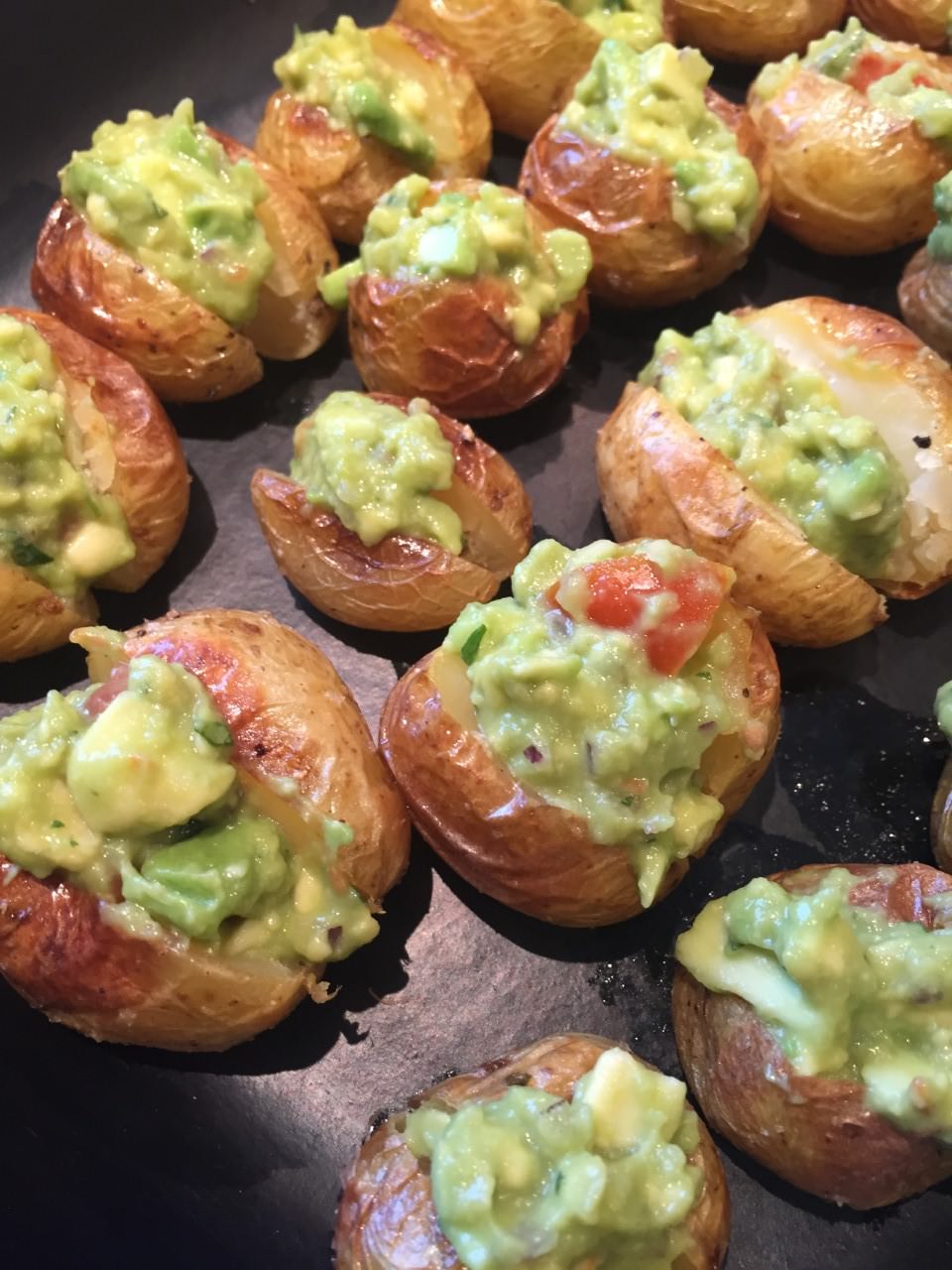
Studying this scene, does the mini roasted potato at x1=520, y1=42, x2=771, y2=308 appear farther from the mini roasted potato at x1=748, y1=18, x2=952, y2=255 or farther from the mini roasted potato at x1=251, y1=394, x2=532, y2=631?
the mini roasted potato at x1=251, y1=394, x2=532, y2=631

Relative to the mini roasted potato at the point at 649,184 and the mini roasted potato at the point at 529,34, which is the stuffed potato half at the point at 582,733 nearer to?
the mini roasted potato at the point at 649,184

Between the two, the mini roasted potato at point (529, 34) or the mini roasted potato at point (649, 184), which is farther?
the mini roasted potato at point (529, 34)

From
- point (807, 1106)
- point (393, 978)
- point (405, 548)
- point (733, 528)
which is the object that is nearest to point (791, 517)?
point (733, 528)

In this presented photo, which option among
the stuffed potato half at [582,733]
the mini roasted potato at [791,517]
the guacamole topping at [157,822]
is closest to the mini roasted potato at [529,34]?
the mini roasted potato at [791,517]

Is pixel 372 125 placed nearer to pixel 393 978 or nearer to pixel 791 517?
pixel 791 517

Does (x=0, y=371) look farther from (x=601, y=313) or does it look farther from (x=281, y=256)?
(x=601, y=313)

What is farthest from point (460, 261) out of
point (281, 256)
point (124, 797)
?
point (124, 797)

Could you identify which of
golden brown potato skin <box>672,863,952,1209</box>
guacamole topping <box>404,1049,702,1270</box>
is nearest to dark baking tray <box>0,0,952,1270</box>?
golden brown potato skin <box>672,863,952,1209</box>
